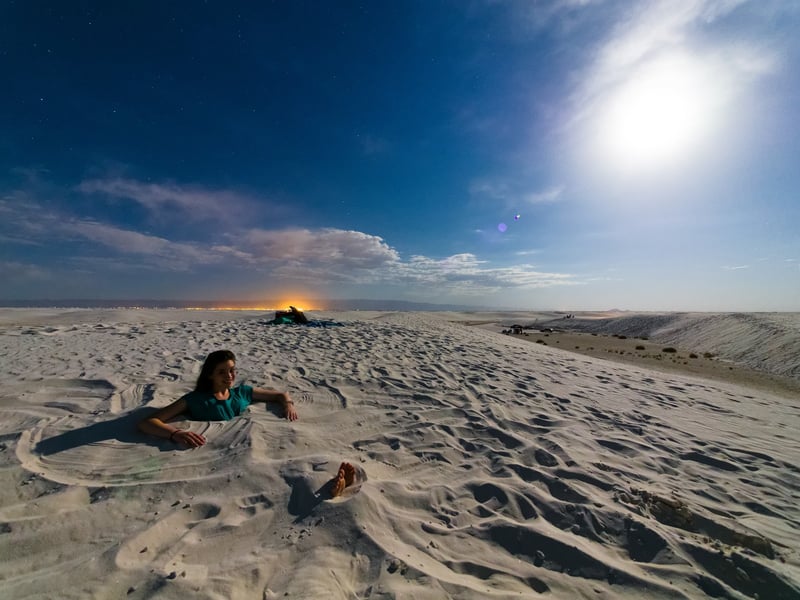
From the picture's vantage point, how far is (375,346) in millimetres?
10055

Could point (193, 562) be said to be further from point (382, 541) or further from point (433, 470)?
point (433, 470)

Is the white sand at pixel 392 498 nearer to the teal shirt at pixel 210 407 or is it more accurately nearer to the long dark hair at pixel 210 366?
the teal shirt at pixel 210 407

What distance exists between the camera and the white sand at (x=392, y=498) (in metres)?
2.08

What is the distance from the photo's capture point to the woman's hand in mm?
3387

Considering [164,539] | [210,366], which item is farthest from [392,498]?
[210,366]

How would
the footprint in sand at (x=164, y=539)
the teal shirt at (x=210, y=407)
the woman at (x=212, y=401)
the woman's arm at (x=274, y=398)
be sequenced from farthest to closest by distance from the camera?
the woman's arm at (x=274, y=398) < the teal shirt at (x=210, y=407) < the woman at (x=212, y=401) < the footprint in sand at (x=164, y=539)

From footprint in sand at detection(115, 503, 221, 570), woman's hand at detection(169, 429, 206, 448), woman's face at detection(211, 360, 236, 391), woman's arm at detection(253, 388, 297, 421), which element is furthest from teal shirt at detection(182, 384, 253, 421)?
footprint in sand at detection(115, 503, 221, 570)

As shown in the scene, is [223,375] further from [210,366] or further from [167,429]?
[167,429]

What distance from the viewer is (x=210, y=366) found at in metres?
4.07

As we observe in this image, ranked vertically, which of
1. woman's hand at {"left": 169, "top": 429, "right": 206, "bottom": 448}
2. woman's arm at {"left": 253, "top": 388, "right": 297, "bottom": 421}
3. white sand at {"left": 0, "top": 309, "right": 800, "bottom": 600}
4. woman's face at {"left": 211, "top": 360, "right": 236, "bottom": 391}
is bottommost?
white sand at {"left": 0, "top": 309, "right": 800, "bottom": 600}

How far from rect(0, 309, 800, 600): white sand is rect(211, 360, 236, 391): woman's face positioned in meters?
0.48

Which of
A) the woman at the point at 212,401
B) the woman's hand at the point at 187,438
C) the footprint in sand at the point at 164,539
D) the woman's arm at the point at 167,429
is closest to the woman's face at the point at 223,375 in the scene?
the woman at the point at 212,401

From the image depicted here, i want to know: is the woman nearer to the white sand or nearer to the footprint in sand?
the white sand

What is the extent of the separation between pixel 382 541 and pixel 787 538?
10.5ft
